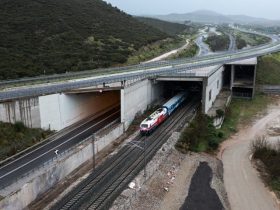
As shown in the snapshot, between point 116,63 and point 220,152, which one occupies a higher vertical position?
point 116,63

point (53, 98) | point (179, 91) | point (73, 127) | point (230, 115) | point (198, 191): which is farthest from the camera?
point (179, 91)

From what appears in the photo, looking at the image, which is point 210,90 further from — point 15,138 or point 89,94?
point 15,138

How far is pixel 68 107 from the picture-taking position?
41.7 meters

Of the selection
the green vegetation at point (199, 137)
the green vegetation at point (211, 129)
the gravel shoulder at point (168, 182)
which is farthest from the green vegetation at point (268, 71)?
the gravel shoulder at point (168, 182)

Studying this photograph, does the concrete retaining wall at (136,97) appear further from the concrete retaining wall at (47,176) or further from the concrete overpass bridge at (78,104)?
the concrete retaining wall at (47,176)

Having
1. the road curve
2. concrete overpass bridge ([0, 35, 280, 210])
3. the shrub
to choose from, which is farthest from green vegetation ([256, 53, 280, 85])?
the shrub

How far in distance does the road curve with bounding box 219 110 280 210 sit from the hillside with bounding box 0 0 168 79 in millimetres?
30484

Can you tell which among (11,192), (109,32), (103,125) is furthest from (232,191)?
(109,32)

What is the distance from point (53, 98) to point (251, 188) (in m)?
23.3

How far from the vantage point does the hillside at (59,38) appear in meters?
57.3

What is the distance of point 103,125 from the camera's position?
43.2 m

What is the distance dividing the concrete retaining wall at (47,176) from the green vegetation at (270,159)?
1762 centimetres

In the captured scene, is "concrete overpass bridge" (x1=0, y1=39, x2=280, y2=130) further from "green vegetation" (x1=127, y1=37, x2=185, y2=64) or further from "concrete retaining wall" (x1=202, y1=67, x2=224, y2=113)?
"green vegetation" (x1=127, y1=37, x2=185, y2=64)

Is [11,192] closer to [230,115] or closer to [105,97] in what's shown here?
[105,97]
